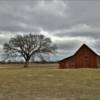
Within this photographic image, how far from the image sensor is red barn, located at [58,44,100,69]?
217ft

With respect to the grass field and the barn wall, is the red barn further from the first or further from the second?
the grass field

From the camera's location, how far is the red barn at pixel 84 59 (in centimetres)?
6619

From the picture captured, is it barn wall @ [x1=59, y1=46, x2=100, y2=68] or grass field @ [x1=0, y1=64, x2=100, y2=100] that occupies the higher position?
barn wall @ [x1=59, y1=46, x2=100, y2=68]

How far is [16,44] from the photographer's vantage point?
8775cm

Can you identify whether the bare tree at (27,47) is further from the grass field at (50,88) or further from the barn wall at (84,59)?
the grass field at (50,88)

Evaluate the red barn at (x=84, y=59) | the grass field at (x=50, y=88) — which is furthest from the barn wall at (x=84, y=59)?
the grass field at (x=50, y=88)

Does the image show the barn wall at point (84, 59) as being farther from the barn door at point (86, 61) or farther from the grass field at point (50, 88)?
the grass field at point (50, 88)

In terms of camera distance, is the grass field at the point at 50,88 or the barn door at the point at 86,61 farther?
the barn door at the point at 86,61

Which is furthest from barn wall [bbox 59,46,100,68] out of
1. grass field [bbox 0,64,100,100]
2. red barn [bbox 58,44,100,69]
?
grass field [bbox 0,64,100,100]

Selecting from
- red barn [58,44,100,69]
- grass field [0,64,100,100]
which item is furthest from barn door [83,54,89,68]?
grass field [0,64,100,100]

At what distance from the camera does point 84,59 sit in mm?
66438

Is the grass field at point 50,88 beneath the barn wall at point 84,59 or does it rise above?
beneath

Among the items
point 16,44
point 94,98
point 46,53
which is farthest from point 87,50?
point 94,98

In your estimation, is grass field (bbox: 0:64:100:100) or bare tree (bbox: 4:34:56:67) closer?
grass field (bbox: 0:64:100:100)
